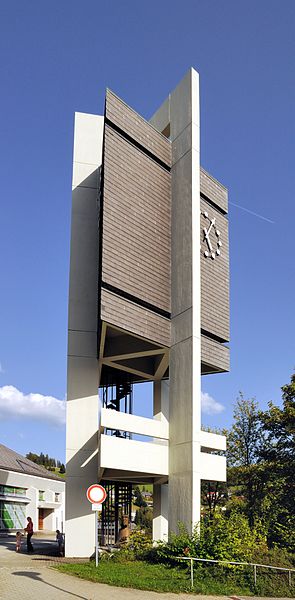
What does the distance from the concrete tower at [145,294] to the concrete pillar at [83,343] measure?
0.04 metres

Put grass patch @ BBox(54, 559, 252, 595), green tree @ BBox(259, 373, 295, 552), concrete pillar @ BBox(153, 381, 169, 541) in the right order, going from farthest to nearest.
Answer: green tree @ BBox(259, 373, 295, 552) → concrete pillar @ BBox(153, 381, 169, 541) → grass patch @ BBox(54, 559, 252, 595)

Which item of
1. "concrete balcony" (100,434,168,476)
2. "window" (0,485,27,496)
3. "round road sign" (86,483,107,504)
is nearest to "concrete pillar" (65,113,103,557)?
"concrete balcony" (100,434,168,476)

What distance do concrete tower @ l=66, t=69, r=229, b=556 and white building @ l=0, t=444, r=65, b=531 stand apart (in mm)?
18492

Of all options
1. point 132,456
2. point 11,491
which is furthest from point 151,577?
point 11,491

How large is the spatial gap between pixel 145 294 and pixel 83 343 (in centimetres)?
357

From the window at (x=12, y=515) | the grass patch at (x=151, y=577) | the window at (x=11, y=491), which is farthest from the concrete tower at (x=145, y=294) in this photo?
the window at (x=12, y=515)

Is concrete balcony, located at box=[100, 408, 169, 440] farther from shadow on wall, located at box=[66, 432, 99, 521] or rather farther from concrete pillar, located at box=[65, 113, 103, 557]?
shadow on wall, located at box=[66, 432, 99, 521]

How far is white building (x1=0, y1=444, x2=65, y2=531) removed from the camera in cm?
4409

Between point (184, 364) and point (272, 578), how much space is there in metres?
8.50

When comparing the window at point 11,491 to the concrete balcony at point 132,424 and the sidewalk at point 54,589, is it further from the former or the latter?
the sidewalk at point 54,589

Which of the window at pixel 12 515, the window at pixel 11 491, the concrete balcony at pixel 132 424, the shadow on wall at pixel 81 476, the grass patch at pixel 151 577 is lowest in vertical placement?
the window at pixel 12 515

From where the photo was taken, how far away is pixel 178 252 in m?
25.6

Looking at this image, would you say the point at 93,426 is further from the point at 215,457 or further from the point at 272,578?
the point at 272,578

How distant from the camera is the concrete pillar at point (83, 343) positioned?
24328mm
